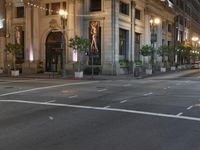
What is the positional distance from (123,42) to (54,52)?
9798 millimetres

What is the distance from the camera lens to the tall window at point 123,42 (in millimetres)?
51719

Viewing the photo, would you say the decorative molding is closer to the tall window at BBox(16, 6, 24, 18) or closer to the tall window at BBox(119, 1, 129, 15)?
the tall window at BBox(16, 6, 24, 18)

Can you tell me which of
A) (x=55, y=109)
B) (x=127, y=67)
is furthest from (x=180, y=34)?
(x=55, y=109)

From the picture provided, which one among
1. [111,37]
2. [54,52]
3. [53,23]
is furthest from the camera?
[54,52]

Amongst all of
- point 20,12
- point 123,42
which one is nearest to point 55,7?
point 20,12

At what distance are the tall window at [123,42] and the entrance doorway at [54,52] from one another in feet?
27.3

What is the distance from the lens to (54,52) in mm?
53312

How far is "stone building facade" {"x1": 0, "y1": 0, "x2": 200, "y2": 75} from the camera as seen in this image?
48.6 m

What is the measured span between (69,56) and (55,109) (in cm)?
3581

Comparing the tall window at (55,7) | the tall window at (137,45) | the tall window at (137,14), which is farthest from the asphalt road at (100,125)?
the tall window at (137,14)

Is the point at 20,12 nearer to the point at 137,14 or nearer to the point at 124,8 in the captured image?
the point at 124,8

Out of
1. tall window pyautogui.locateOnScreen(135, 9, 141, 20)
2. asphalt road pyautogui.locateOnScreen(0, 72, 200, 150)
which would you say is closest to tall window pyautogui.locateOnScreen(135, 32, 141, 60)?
tall window pyautogui.locateOnScreen(135, 9, 141, 20)

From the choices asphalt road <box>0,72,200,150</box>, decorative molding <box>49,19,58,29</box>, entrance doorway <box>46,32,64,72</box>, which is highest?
decorative molding <box>49,19,58,29</box>

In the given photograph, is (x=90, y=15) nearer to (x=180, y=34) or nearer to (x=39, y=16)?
(x=39, y=16)
